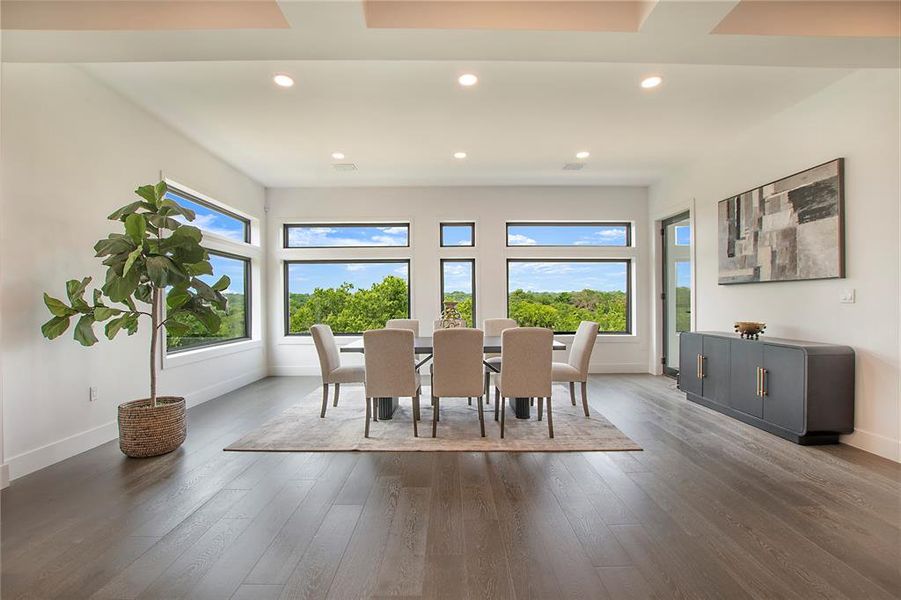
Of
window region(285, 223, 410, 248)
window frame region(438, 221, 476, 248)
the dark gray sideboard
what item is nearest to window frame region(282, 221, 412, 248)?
window region(285, 223, 410, 248)

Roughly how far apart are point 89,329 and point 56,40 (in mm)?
1764

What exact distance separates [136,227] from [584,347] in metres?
3.85

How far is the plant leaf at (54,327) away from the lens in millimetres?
2693

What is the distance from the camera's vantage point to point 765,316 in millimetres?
4086

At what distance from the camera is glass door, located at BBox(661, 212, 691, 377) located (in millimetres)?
5590

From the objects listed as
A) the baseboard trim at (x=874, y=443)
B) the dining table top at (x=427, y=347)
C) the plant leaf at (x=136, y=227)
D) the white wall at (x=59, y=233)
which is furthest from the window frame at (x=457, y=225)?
the baseboard trim at (x=874, y=443)

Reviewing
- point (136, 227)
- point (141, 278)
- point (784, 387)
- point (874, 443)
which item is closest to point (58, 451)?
point (141, 278)

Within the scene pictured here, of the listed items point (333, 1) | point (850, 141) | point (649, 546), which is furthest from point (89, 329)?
point (850, 141)

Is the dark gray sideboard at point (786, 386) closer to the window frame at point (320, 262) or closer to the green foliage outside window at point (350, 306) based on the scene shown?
the window frame at point (320, 262)

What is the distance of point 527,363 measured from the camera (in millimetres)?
3426

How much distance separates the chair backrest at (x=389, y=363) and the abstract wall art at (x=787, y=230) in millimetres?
3455

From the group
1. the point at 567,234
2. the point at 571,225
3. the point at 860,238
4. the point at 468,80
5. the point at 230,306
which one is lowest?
the point at 230,306

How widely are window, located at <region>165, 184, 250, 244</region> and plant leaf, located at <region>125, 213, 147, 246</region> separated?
163cm

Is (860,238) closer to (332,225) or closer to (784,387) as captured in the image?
(784,387)
